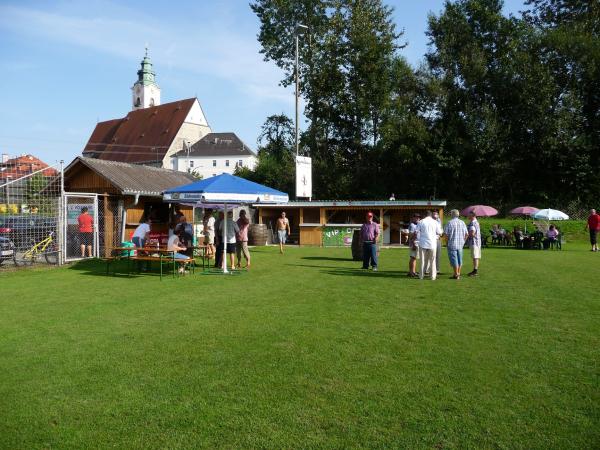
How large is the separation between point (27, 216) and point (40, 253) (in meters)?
1.12

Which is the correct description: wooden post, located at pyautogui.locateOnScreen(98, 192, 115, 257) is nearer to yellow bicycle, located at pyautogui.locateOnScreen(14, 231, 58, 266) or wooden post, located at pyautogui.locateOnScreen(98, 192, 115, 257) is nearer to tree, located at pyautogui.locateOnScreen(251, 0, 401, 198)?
yellow bicycle, located at pyautogui.locateOnScreen(14, 231, 58, 266)

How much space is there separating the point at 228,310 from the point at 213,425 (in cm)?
425

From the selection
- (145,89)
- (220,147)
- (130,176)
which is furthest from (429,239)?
(145,89)

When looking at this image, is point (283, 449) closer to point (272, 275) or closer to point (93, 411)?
point (93, 411)

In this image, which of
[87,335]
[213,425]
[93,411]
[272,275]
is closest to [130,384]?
[93,411]

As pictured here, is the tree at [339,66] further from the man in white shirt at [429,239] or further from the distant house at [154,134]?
the distant house at [154,134]

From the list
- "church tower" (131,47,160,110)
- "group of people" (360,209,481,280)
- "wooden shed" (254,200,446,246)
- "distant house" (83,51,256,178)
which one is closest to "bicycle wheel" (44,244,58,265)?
"group of people" (360,209,481,280)

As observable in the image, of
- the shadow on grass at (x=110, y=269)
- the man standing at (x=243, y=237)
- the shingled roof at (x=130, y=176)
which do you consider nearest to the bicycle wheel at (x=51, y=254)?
the shadow on grass at (x=110, y=269)

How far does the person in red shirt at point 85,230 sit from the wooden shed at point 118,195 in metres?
0.57

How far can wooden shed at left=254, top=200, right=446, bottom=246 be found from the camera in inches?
955

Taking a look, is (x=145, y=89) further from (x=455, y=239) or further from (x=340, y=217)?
(x=455, y=239)

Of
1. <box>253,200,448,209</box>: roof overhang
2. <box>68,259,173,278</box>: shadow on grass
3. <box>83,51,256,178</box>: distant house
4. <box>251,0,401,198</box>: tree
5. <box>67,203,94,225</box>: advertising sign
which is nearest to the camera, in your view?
<box>68,259,173,278</box>: shadow on grass

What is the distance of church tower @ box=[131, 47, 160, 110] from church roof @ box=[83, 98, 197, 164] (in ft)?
30.3

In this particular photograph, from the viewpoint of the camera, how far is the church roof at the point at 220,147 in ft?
264
